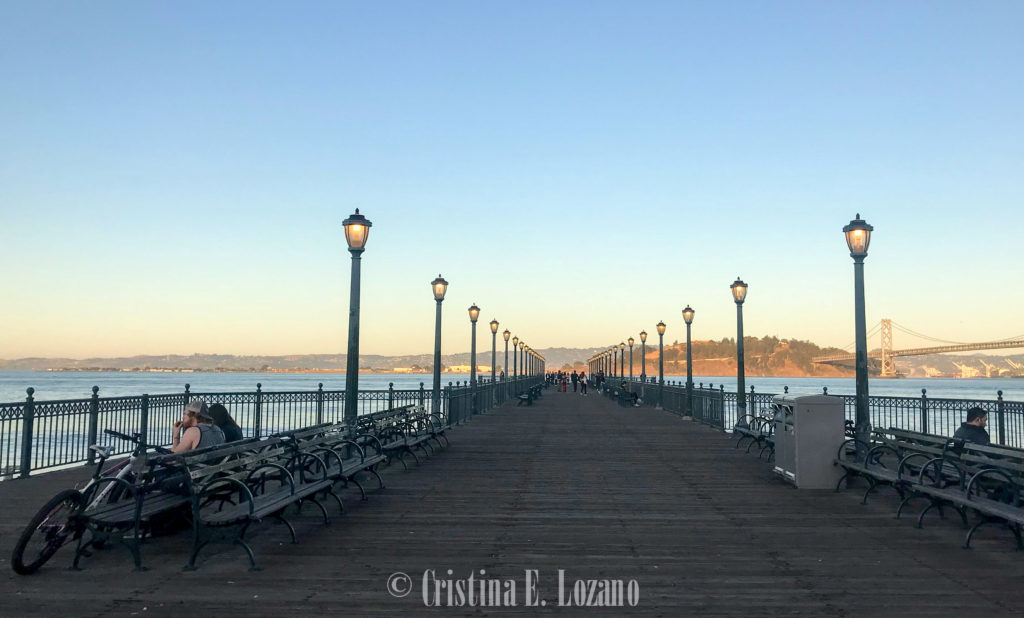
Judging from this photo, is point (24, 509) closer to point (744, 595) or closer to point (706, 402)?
point (744, 595)

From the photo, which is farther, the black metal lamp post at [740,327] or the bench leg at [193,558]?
the black metal lamp post at [740,327]

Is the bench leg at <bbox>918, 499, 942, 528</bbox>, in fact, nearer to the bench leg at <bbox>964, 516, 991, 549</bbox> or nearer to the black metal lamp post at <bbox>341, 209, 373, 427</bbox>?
the bench leg at <bbox>964, 516, 991, 549</bbox>

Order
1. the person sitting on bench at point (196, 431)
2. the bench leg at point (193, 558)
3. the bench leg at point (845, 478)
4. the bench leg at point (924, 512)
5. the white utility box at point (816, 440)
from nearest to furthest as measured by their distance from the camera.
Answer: the bench leg at point (193, 558), the person sitting on bench at point (196, 431), the bench leg at point (924, 512), the bench leg at point (845, 478), the white utility box at point (816, 440)

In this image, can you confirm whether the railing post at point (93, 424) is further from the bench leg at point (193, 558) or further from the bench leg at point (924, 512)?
the bench leg at point (924, 512)

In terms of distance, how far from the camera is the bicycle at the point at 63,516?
5941mm

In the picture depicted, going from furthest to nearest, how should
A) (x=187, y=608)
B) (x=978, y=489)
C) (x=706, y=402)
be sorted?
(x=706, y=402) → (x=978, y=489) → (x=187, y=608)

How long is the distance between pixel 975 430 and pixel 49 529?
10188mm

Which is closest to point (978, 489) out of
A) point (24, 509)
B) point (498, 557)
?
point (498, 557)

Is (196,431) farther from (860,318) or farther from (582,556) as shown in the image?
(860,318)

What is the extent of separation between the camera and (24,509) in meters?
8.76

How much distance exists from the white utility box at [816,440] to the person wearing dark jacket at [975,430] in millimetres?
1413

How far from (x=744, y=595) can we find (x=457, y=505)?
4.27 m

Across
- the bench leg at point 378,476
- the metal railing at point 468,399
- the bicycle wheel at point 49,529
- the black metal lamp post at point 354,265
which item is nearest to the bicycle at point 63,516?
the bicycle wheel at point 49,529

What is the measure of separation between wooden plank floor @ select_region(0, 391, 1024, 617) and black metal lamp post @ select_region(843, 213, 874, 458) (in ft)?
5.18
